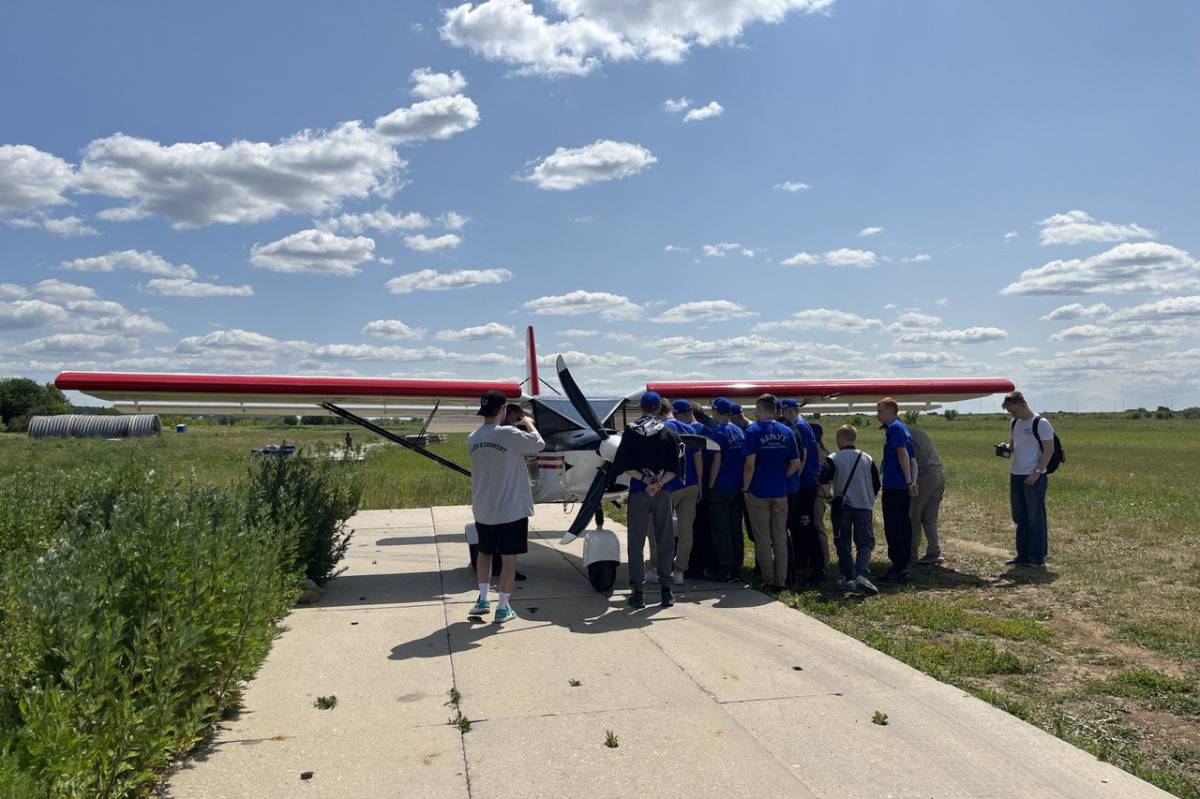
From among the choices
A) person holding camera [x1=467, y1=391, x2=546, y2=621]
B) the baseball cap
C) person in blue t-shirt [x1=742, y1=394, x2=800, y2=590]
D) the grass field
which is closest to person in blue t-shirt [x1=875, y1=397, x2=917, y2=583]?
the grass field

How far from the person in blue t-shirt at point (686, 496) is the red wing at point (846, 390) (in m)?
2.92

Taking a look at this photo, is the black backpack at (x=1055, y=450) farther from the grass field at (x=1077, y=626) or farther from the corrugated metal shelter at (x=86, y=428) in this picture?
the corrugated metal shelter at (x=86, y=428)

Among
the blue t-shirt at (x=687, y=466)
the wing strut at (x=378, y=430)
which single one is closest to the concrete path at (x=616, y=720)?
the blue t-shirt at (x=687, y=466)

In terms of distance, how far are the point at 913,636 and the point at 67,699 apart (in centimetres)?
545

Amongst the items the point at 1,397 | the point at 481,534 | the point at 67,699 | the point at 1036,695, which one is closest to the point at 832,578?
the point at 1036,695

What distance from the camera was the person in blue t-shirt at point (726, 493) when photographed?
7883 mm

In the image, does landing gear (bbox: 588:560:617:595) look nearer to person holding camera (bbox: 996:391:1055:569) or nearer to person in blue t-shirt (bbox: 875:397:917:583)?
person in blue t-shirt (bbox: 875:397:917:583)

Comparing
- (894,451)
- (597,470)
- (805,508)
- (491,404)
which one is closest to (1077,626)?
(894,451)

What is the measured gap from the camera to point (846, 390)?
37.4ft

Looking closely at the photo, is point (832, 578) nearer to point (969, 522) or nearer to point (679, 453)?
point (679, 453)

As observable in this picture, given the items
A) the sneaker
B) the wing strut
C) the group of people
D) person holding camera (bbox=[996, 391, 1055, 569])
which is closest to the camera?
the group of people

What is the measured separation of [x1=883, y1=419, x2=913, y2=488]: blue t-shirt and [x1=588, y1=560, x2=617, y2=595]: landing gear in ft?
9.64

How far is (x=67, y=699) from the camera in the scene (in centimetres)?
277

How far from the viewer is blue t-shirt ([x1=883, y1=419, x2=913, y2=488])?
25.3 ft
